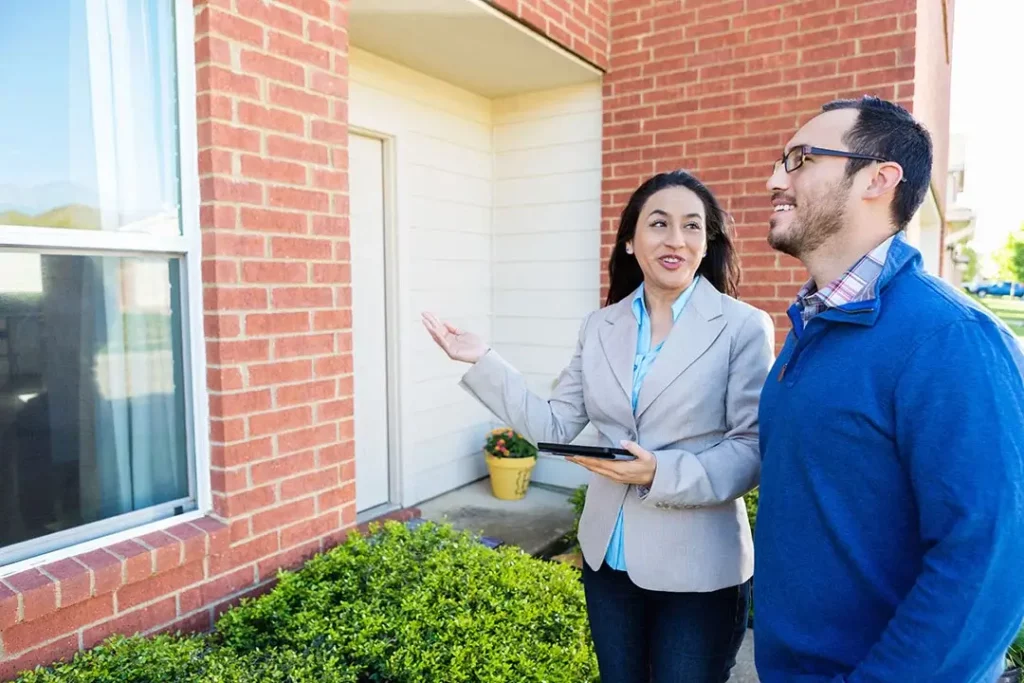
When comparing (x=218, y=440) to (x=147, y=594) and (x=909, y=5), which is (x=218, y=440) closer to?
(x=147, y=594)

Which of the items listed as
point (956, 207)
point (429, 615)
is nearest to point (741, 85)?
point (429, 615)

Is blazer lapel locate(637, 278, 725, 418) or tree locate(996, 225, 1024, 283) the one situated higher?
tree locate(996, 225, 1024, 283)

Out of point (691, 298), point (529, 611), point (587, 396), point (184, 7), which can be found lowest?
point (529, 611)

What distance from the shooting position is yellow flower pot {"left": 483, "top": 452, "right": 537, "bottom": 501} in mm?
4938

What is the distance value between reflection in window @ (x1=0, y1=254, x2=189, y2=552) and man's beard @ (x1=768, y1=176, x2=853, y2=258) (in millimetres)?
2187

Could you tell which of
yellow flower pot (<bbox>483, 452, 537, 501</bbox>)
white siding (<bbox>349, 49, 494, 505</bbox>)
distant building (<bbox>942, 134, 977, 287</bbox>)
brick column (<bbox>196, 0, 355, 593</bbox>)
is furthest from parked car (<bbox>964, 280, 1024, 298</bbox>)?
brick column (<bbox>196, 0, 355, 593</bbox>)

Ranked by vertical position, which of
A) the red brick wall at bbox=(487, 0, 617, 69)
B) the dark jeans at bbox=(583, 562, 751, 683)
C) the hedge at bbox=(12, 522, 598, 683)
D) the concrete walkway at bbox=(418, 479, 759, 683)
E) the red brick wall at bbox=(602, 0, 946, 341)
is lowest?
the concrete walkway at bbox=(418, 479, 759, 683)

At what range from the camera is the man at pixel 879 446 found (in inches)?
40.3

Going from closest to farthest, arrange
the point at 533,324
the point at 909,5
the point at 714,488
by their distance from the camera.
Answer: the point at 714,488
the point at 909,5
the point at 533,324

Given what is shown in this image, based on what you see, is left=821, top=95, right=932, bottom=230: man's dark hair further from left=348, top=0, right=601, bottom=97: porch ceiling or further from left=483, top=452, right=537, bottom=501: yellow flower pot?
left=483, top=452, right=537, bottom=501: yellow flower pot

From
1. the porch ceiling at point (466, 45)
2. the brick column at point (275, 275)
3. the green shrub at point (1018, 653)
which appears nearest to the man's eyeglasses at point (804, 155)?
the brick column at point (275, 275)

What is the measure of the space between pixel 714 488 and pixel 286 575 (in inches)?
72.3

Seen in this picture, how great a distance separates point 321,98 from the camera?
2916 mm

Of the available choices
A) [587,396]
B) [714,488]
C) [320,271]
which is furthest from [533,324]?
[714,488]
